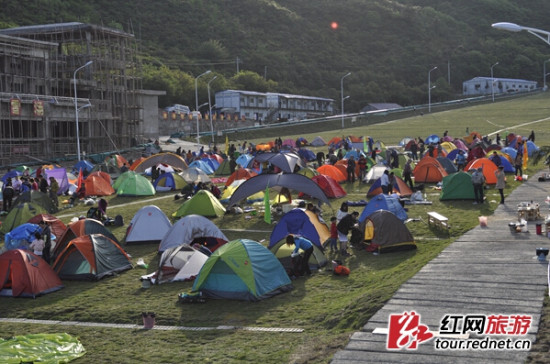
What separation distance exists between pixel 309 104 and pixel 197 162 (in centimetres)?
6589

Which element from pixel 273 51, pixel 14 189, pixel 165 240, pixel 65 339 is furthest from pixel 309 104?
pixel 65 339

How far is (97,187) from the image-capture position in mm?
30281

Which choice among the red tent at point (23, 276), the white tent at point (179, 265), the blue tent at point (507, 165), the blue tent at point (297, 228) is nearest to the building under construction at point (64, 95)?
the blue tent at point (507, 165)

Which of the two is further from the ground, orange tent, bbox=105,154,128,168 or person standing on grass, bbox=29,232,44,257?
orange tent, bbox=105,154,128,168

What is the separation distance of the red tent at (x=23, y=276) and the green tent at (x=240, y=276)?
4.01 metres

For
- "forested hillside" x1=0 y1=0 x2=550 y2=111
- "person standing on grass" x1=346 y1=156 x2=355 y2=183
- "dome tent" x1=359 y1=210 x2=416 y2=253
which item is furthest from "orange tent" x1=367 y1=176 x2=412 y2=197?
"forested hillside" x1=0 y1=0 x2=550 y2=111

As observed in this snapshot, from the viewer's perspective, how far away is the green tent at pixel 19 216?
2173cm

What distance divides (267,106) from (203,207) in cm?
7299

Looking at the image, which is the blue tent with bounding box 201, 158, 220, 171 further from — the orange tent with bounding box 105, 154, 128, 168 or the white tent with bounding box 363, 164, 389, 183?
the white tent with bounding box 363, 164, 389, 183

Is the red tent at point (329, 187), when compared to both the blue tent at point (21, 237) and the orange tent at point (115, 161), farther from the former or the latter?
the orange tent at point (115, 161)

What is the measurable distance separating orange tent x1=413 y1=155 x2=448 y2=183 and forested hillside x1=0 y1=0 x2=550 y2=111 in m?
65.2

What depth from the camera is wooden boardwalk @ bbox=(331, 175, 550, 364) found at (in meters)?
9.15

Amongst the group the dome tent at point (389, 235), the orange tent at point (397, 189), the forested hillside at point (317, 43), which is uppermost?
the forested hillside at point (317, 43)

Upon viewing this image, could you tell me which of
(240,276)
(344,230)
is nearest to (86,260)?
(240,276)
